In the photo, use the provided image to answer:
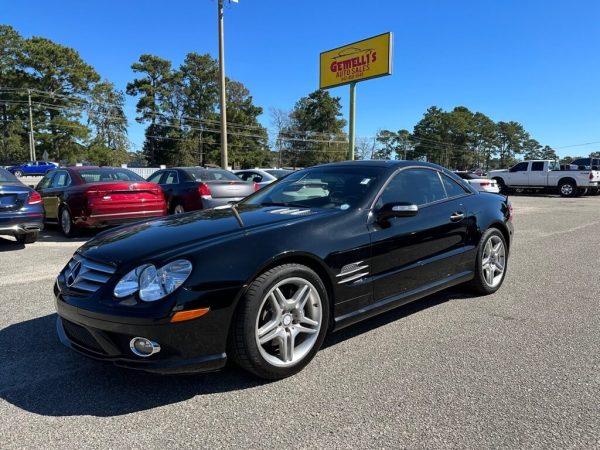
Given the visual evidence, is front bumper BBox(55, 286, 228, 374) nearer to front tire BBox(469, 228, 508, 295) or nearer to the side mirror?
the side mirror

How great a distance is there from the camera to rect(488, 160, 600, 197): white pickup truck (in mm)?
23297

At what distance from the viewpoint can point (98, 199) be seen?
8.51 m

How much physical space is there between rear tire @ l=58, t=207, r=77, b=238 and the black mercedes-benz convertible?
19.3 ft

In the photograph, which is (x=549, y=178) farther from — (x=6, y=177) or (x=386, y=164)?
(x=6, y=177)

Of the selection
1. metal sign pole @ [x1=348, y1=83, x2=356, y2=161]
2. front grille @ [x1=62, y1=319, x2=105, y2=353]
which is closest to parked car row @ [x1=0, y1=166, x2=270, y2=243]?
front grille @ [x1=62, y1=319, x2=105, y2=353]

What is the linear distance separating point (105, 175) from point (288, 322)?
7.39 metres

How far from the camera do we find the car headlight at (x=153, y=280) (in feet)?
8.78

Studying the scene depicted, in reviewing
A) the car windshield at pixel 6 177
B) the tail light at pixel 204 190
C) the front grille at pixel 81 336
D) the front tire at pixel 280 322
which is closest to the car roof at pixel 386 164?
the front tire at pixel 280 322

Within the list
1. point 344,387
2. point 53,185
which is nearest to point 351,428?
point 344,387

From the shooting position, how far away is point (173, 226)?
3523 mm

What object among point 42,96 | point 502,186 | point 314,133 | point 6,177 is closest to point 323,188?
point 6,177

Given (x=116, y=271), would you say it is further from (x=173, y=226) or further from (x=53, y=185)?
(x=53, y=185)

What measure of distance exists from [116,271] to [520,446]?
7.87 feet

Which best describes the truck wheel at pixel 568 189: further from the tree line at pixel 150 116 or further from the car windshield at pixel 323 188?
the tree line at pixel 150 116
